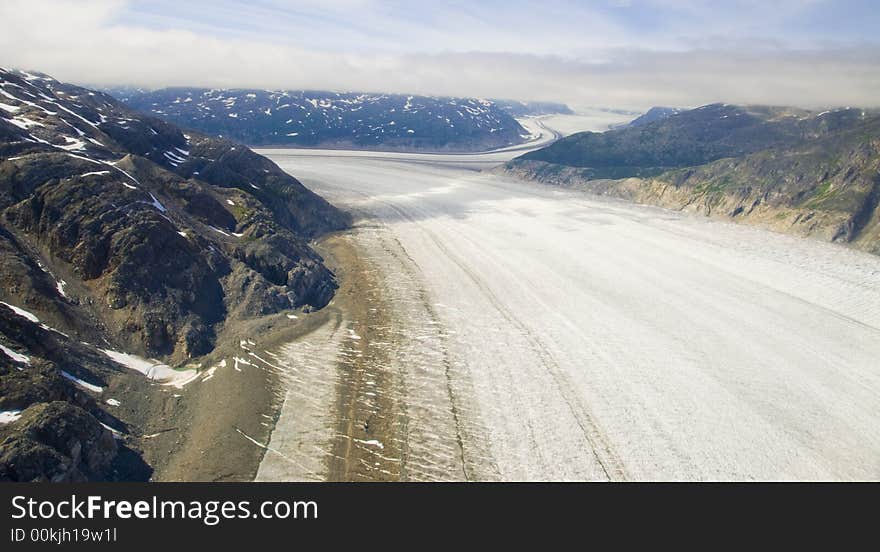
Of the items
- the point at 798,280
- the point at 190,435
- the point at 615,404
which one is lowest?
the point at 190,435

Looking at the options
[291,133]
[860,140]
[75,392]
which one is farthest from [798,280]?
[291,133]

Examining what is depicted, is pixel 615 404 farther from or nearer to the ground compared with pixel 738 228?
nearer to the ground

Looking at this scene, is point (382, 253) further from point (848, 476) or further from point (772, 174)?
point (772, 174)

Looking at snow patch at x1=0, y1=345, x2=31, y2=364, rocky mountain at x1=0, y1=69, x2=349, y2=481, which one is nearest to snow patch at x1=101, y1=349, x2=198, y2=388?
rocky mountain at x1=0, y1=69, x2=349, y2=481

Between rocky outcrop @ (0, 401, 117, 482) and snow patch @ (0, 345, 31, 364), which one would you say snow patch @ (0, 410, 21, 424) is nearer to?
rocky outcrop @ (0, 401, 117, 482)

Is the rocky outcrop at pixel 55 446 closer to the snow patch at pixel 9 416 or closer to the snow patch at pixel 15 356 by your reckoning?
the snow patch at pixel 9 416

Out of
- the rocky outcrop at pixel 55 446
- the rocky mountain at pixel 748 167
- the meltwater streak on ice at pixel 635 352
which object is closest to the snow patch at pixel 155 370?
the rocky outcrop at pixel 55 446
